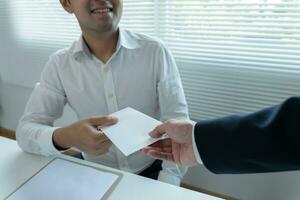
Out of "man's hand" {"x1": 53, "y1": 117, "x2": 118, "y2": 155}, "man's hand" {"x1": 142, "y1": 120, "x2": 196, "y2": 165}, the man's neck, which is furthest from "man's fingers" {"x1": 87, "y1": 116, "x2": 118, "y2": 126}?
the man's neck

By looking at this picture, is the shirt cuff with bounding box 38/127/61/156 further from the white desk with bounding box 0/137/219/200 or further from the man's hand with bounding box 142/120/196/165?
the man's hand with bounding box 142/120/196/165

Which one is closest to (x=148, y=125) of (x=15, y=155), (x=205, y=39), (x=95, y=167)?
(x=95, y=167)

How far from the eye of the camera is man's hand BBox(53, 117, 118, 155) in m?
0.95

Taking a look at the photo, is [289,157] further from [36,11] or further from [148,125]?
[36,11]

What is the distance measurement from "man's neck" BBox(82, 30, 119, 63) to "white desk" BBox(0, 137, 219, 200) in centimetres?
48

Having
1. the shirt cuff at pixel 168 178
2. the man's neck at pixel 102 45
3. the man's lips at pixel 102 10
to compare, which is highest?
the man's lips at pixel 102 10

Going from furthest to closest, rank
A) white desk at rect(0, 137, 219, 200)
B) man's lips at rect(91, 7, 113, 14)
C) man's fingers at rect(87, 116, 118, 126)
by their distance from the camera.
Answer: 1. man's lips at rect(91, 7, 113, 14)
2. man's fingers at rect(87, 116, 118, 126)
3. white desk at rect(0, 137, 219, 200)

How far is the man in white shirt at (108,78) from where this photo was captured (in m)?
1.25

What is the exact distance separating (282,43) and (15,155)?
121 cm

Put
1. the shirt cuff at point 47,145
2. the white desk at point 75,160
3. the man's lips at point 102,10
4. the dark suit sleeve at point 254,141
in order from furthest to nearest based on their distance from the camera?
the man's lips at point 102,10
the shirt cuff at point 47,145
the white desk at point 75,160
the dark suit sleeve at point 254,141

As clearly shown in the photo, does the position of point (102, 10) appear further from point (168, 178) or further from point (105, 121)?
point (168, 178)

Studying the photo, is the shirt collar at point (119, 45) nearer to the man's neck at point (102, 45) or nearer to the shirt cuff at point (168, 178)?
the man's neck at point (102, 45)

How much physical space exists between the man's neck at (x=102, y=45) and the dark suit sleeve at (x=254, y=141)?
0.67 m

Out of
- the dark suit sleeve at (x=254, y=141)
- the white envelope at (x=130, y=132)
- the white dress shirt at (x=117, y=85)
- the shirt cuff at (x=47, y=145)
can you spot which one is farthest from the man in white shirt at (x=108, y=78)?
the dark suit sleeve at (x=254, y=141)
